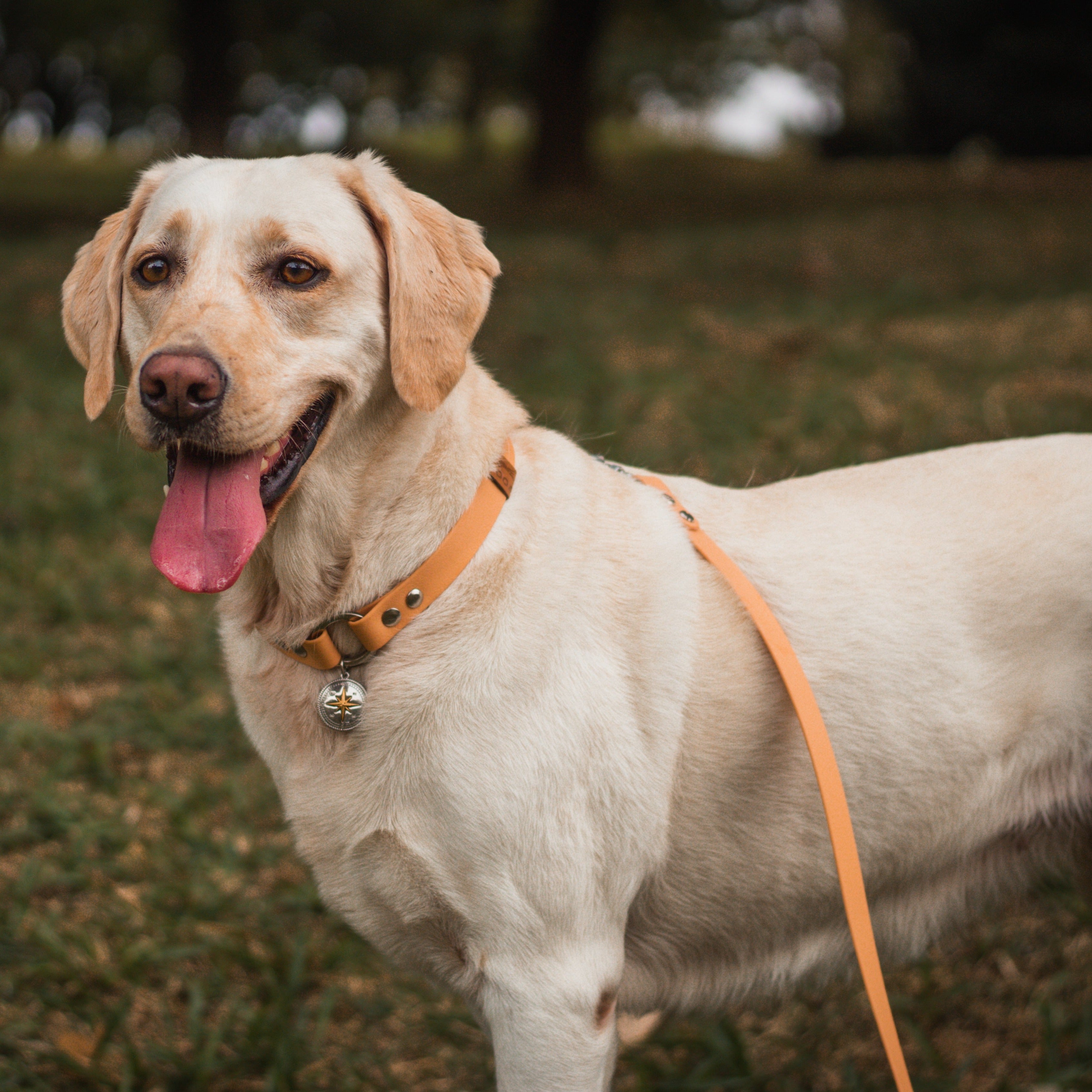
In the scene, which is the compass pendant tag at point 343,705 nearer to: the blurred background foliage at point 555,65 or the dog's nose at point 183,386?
the dog's nose at point 183,386

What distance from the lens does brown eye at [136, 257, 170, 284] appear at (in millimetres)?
2043

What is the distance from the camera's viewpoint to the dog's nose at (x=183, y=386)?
5.84ft

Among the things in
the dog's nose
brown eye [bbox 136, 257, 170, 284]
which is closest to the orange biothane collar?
the dog's nose

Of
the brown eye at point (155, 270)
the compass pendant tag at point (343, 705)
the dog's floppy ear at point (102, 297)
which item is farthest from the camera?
the dog's floppy ear at point (102, 297)

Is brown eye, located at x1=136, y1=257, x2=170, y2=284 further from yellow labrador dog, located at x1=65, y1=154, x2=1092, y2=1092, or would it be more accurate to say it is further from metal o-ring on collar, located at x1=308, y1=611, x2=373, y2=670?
metal o-ring on collar, located at x1=308, y1=611, x2=373, y2=670

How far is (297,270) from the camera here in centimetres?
198

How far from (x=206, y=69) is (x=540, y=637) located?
13898 millimetres

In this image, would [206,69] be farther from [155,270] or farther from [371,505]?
[371,505]

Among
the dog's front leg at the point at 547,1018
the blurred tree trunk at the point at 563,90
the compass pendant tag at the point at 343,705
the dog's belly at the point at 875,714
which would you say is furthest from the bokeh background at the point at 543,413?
the compass pendant tag at the point at 343,705

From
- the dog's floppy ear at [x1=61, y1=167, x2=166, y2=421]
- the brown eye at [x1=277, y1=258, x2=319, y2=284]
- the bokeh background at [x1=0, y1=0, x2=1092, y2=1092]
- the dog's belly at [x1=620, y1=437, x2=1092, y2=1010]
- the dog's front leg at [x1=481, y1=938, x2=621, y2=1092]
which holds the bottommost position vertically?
the bokeh background at [x1=0, y1=0, x2=1092, y2=1092]

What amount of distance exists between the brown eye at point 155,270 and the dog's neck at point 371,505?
1.49 ft

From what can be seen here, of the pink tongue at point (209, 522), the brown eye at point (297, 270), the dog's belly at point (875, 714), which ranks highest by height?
the brown eye at point (297, 270)

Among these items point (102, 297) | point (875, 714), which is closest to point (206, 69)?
→ point (102, 297)

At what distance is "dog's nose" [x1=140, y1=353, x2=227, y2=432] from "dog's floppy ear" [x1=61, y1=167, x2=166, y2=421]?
1.28ft
